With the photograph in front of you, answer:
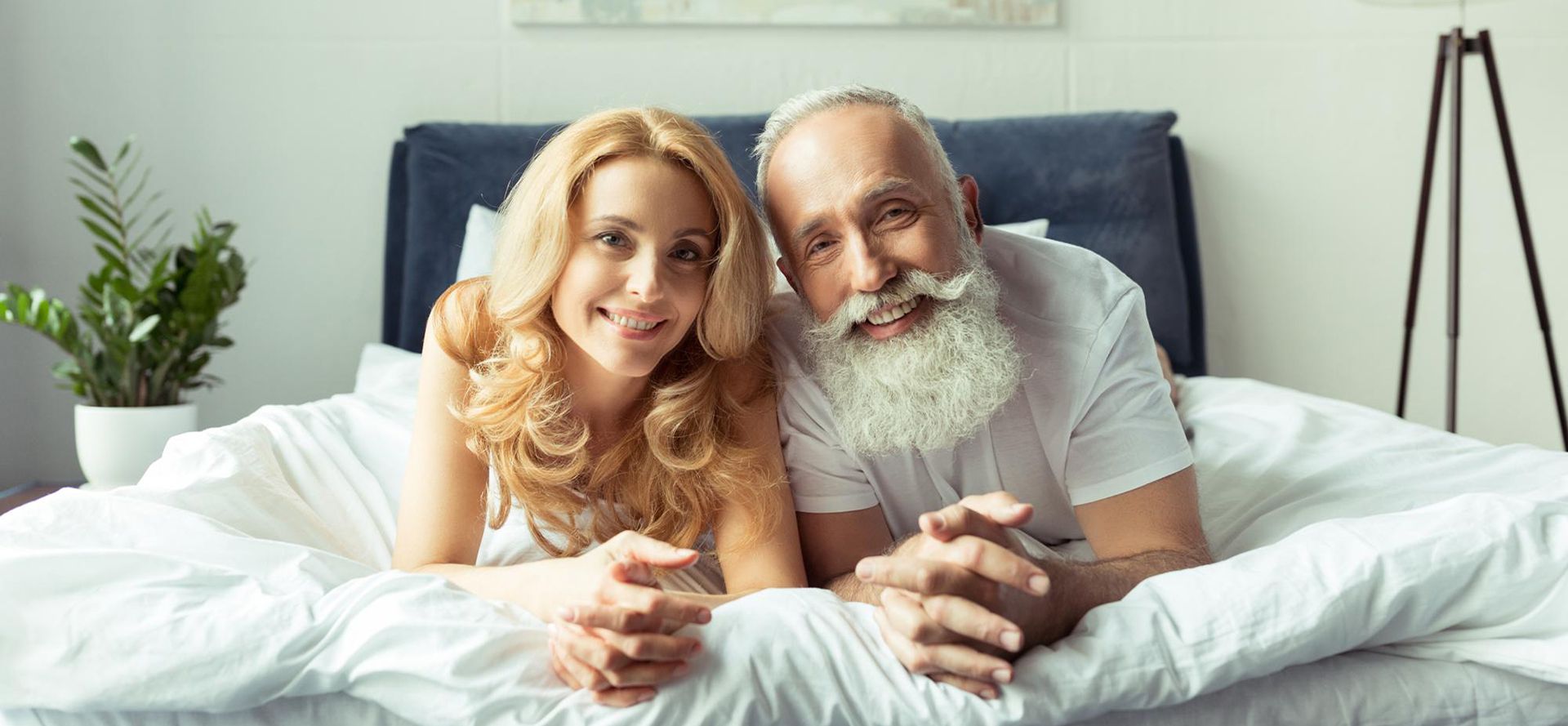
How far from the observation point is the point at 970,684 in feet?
3.65

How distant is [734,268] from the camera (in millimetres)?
1591

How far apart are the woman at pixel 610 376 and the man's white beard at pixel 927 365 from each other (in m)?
0.13

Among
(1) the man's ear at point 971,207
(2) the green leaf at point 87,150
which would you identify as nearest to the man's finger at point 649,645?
(1) the man's ear at point 971,207

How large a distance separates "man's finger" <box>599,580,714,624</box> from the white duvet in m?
0.03

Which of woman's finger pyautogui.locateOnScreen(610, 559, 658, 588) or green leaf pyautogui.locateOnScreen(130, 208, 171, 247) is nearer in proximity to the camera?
woman's finger pyautogui.locateOnScreen(610, 559, 658, 588)

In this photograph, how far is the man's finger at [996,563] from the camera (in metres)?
1.14

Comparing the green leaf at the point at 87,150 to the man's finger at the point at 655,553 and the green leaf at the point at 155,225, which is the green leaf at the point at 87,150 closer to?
the green leaf at the point at 155,225

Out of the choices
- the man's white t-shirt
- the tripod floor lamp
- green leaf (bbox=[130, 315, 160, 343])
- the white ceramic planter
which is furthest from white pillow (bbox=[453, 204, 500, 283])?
the tripod floor lamp

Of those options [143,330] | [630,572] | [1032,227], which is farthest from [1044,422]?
[143,330]

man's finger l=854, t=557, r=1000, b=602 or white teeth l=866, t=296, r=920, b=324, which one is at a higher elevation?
white teeth l=866, t=296, r=920, b=324

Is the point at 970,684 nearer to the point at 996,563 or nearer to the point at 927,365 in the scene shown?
the point at 996,563

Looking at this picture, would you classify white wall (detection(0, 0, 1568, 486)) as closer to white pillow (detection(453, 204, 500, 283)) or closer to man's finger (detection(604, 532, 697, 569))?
white pillow (detection(453, 204, 500, 283))

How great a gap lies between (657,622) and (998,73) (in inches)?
101

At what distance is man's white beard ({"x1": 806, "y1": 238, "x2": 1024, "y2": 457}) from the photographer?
1.60 metres
